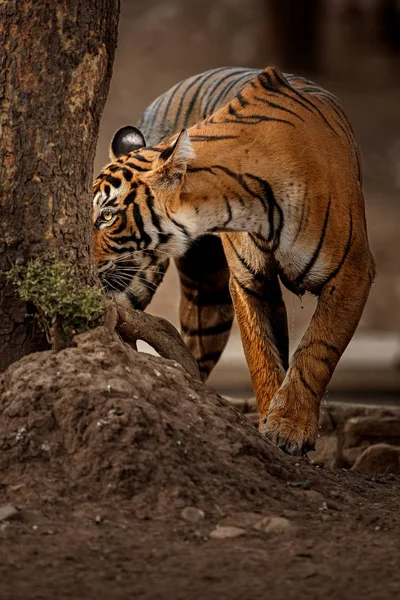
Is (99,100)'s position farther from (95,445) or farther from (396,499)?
(396,499)

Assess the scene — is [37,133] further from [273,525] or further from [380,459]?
[380,459]

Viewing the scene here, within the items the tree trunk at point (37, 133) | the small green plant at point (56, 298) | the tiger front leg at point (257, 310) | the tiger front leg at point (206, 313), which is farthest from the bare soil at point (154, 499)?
the tiger front leg at point (206, 313)

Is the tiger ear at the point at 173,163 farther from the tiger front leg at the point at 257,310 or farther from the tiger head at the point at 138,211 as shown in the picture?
the tiger front leg at the point at 257,310

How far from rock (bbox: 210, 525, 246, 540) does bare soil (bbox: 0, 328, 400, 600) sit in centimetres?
2

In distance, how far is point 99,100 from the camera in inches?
136

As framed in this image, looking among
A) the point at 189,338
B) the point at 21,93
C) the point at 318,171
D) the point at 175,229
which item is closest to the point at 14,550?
the point at 21,93

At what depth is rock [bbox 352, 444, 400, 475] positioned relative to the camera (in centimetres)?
511

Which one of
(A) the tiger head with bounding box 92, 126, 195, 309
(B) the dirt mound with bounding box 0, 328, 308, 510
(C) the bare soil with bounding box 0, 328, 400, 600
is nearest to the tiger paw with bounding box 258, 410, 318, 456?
(C) the bare soil with bounding box 0, 328, 400, 600

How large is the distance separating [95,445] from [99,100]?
1.18m

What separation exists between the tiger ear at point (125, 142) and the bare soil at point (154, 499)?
5.36ft

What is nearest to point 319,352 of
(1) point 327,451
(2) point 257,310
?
(2) point 257,310

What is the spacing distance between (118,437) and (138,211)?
1.49m

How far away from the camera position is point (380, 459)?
5.14m

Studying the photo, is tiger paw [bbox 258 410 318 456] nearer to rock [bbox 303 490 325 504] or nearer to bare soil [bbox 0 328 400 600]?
bare soil [bbox 0 328 400 600]
